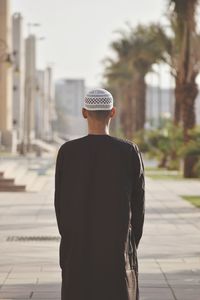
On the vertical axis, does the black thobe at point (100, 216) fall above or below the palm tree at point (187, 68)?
above

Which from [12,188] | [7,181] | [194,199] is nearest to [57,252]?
[194,199]

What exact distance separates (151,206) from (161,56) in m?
32.8

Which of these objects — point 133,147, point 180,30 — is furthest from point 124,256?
point 180,30

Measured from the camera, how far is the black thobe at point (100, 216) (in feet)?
19.4

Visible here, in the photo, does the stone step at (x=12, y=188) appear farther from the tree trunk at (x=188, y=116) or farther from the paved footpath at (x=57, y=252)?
the tree trunk at (x=188, y=116)

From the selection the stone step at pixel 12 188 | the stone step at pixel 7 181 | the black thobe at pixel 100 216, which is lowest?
the stone step at pixel 12 188

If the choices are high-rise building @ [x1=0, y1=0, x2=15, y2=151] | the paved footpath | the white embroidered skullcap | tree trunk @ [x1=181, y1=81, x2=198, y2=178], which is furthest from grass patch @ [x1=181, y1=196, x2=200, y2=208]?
high-rise building @ [x1=0, y1=0, x2=15, y2=151]

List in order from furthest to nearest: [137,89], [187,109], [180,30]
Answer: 1. [137,89]
2. [187,109]
3. [180,30]

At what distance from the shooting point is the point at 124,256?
5926mm

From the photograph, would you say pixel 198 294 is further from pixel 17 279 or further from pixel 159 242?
pixel 159 242

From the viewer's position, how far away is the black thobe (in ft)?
19.4

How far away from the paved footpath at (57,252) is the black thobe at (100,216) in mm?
3757

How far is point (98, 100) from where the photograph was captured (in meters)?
6.05

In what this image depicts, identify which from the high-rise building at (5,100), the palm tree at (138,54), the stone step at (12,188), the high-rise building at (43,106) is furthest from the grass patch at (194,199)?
the high-rise building at (43,106)
